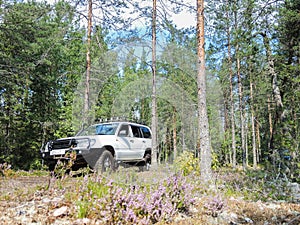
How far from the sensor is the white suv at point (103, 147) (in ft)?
22.4

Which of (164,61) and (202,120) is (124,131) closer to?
(202,120)

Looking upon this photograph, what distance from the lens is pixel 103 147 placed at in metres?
7.11

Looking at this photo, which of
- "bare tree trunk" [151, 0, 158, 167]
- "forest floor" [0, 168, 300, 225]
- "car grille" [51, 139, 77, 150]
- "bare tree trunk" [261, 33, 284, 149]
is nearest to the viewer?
"forest floor" [0, 168, 300, 225]

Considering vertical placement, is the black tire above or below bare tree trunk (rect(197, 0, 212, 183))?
below

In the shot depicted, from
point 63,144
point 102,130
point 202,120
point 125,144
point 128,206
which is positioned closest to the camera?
point 128,206

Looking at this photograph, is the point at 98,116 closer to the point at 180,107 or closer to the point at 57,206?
the point at 180,107

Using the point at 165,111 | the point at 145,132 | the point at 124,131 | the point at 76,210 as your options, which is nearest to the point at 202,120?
the point at 124,131

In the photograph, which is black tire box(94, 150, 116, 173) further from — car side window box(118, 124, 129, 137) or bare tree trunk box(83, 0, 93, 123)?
bare tree trunk box(83, 0, 93, 123)

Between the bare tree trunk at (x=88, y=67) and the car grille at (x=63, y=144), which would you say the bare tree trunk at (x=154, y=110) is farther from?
the car grille at (x=63, y=144)

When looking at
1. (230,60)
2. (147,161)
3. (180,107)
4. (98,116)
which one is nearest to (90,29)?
(98,116)

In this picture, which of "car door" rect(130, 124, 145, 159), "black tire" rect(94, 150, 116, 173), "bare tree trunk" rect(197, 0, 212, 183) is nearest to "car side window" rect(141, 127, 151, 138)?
"car door" rect(130, 124, 145, 159)

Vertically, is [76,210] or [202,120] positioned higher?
[202,120]

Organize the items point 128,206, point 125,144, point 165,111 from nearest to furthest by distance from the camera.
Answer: point 128,206, point 125,144, point 165,111

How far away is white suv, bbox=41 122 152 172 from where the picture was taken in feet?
22.4
